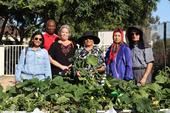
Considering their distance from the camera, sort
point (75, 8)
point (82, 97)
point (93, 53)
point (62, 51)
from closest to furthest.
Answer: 1. point (82, 97)
2. point (93, 53)
3. point (62, 51)
4. point (75, 8)

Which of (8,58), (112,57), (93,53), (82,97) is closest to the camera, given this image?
(82,97)

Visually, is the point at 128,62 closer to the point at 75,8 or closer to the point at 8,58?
the point at 75,8

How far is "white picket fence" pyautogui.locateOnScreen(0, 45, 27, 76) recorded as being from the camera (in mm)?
24438

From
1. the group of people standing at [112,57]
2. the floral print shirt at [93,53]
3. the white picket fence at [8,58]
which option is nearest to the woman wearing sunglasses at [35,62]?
the group of people standing at [112,57]

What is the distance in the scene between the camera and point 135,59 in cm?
737

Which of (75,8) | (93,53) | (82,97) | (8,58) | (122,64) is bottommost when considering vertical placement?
(8,58)

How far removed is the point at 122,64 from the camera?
23.2ft

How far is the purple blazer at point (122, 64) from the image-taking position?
276 inches

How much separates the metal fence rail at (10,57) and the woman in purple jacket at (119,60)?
17.6 metres

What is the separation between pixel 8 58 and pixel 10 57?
0.11 meters

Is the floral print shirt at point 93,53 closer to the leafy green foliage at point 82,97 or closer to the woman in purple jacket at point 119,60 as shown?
the woman in purple jacket at point 119,60

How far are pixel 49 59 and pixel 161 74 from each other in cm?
252

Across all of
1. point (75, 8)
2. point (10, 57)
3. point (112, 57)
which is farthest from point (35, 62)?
point (10, 57)

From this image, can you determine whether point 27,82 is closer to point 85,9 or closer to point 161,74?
point 161,74
